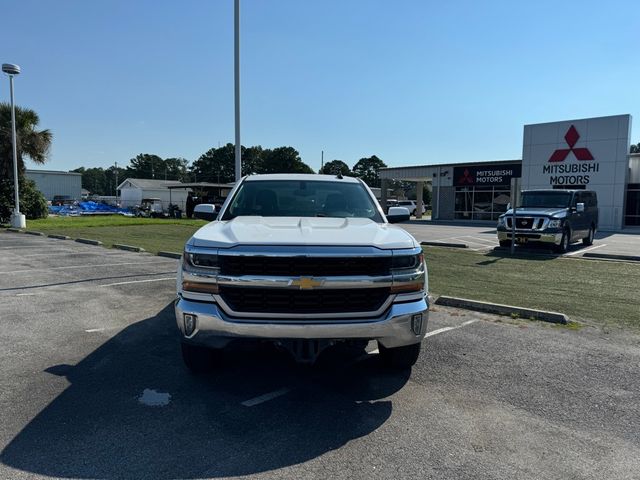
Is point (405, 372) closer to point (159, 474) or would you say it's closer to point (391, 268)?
point (391, 268)

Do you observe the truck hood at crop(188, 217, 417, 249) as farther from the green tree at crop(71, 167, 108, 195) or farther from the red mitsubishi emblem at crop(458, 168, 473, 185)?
the green tree at crop(71, 167, 108, 195)

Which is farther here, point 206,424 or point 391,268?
point 391,268

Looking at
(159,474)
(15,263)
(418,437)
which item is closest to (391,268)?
(418,437)

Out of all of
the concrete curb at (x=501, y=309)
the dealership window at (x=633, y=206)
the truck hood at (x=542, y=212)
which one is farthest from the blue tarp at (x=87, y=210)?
the concrete curb at (x=501, y=309)

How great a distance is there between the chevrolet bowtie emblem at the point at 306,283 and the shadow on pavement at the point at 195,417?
0.98 metres

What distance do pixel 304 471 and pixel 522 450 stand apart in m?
1.47

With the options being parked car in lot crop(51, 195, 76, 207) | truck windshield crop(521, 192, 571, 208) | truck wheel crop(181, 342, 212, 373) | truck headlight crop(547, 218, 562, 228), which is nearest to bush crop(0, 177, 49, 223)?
truck windshield crop(521, 192, 571, 208)

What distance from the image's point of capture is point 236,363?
4715mm

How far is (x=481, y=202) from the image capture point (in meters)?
37.5

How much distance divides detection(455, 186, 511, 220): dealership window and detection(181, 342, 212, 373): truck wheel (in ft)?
114

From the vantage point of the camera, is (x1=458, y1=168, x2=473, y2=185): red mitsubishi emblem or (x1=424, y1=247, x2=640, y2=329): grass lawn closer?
(x1=424, y1=247, x2=640, y2=329): grass lawn

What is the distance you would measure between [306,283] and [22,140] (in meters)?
31.6

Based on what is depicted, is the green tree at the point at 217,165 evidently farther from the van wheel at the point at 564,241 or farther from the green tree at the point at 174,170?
the van wheel at the point at 564,241

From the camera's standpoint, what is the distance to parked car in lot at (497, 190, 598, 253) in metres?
14.5
